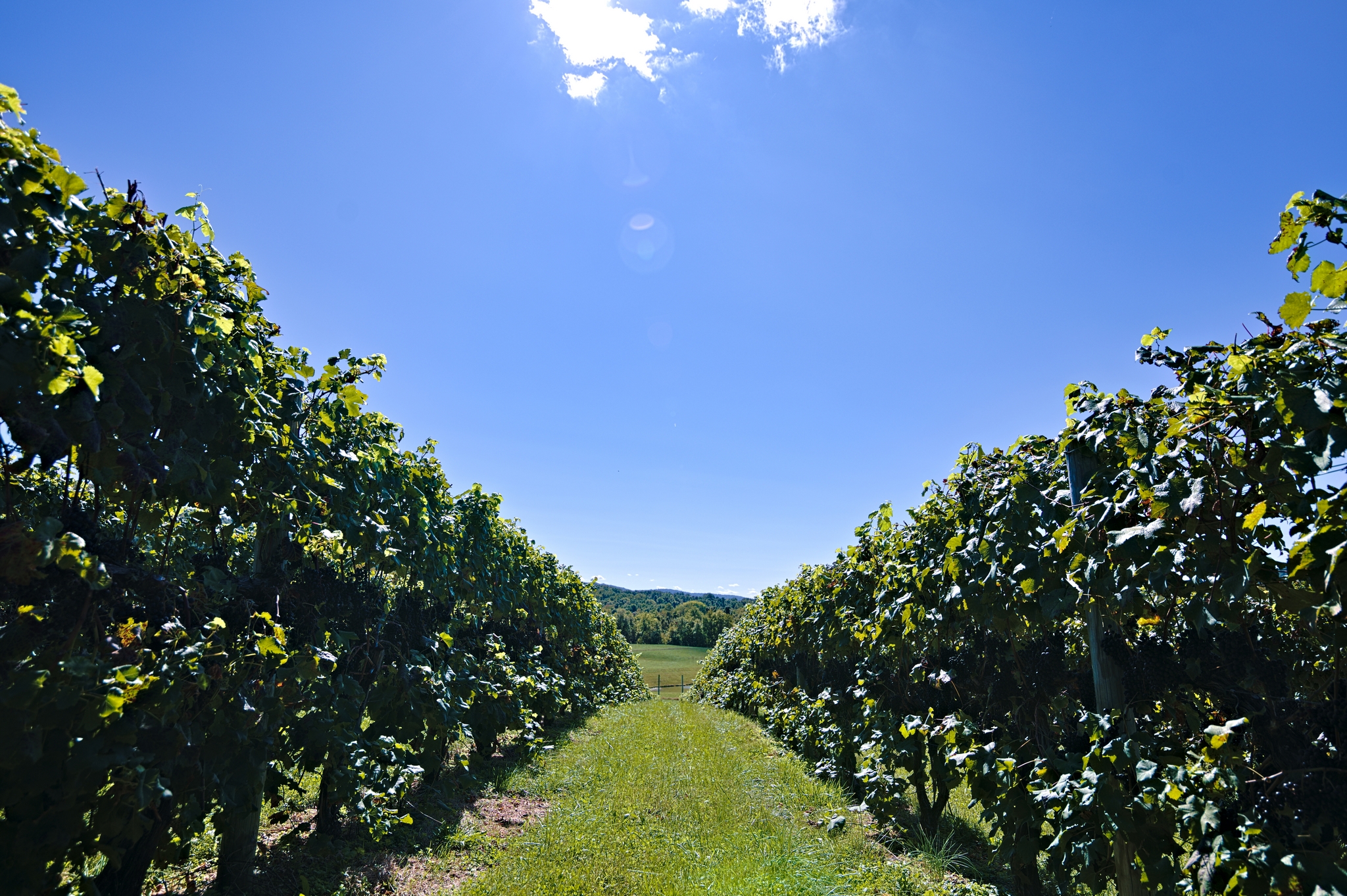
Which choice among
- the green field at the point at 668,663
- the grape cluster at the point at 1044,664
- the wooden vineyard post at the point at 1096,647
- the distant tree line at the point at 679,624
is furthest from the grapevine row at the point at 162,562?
the distant tree line at the point at 679,624

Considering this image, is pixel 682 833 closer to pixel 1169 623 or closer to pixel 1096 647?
pixel 1096 647

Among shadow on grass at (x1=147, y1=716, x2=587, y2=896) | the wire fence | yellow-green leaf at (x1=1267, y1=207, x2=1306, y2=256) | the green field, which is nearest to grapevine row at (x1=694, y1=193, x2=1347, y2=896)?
yellow-green leaf at (x1=1267, y1=207, x2=1306, y2=256)

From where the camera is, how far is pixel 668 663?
5925cm

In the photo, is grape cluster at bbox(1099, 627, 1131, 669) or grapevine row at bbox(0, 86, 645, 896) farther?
grape cluster at bbox(1099, 627, 1131, 669)

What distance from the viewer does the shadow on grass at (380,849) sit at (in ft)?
15.2

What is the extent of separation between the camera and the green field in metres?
43.4

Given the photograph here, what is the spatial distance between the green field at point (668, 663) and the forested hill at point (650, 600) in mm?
21092

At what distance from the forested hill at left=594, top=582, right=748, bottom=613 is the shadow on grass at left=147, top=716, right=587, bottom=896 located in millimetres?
85501

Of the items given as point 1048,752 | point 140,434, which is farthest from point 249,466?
point 1048,752

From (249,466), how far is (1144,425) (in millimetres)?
4844

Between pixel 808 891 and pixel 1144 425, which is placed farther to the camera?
pixel 808 891

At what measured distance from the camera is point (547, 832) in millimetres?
6633

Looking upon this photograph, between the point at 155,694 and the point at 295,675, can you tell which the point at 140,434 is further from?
the point at 295,675

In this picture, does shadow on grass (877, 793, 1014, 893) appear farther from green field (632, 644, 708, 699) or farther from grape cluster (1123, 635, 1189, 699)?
green field (632, 644, 708, 699)
